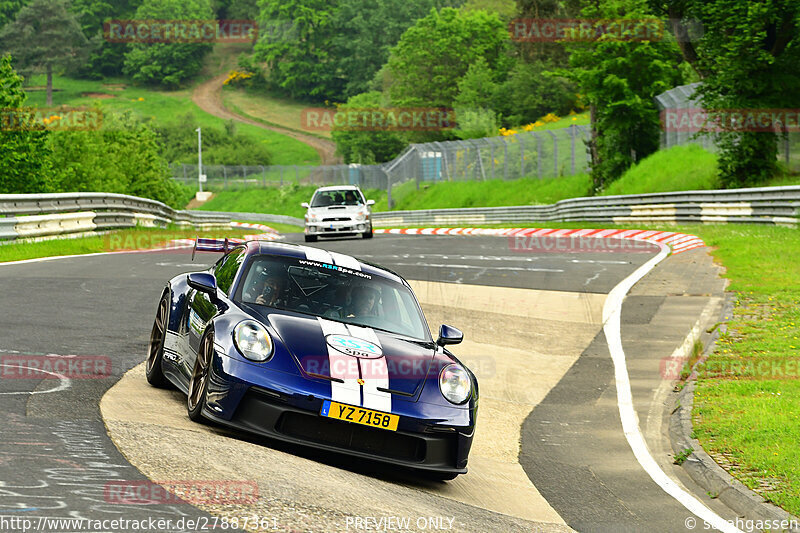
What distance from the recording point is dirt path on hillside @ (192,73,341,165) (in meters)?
137

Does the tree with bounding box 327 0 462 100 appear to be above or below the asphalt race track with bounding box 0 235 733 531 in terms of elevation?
above

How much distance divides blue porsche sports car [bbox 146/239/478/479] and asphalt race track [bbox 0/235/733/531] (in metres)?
0.22

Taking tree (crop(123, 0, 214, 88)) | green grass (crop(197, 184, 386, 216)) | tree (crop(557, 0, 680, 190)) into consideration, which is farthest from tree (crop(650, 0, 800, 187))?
tree (crop(123, 0, 214, 88))

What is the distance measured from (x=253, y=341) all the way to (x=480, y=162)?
5157 centimetres

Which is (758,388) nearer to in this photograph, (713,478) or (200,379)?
(713,478)

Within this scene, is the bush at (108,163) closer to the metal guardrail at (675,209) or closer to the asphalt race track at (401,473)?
the metal guardrail at (675,209)

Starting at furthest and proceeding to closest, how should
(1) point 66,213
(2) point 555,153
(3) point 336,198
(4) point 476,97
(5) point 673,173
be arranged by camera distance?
(4) point 476,97 < (2) point 555,153 < (5) point 673,173 < (3) point 336,198 < (1) point 66,213

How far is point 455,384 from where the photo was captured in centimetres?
725

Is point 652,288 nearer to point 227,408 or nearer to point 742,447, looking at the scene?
point 742,447

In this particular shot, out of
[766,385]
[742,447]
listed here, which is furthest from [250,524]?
[766,385]

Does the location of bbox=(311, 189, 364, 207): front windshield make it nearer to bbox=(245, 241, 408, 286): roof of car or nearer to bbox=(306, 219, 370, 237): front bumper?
bbox=(306, 219, 370, 237): front bumper

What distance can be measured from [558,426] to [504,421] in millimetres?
500

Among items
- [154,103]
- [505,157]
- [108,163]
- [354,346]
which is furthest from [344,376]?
[154,103]

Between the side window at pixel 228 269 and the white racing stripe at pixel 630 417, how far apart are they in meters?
3.57
